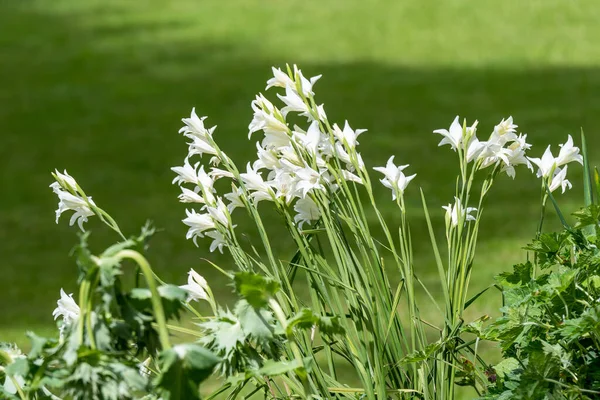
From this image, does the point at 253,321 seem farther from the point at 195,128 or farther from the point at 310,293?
the point at 195,128

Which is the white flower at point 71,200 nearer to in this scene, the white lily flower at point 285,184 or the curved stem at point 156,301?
the white lily flower at point 285,184

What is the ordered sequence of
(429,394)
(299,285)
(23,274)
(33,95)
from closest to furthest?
1. (429,394)
2. (299,285)
3. (23,274)
4. (33,95)

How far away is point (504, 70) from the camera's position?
10281 millimetres

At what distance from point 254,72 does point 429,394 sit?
29.3ft

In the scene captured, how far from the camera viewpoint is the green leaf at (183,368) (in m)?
1.20

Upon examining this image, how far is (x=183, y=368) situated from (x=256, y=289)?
0.21 metres

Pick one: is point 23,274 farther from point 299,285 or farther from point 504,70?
point 504,70

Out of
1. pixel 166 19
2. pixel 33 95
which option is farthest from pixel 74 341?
pixel 166 19

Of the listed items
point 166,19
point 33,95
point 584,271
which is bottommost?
point 584,271

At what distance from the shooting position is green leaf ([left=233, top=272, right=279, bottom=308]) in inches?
54.8

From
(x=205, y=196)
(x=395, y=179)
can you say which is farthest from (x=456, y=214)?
(x=205, y=196)

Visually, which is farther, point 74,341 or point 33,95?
point 33,95

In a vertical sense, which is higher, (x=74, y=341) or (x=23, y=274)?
(x=23, y=274)

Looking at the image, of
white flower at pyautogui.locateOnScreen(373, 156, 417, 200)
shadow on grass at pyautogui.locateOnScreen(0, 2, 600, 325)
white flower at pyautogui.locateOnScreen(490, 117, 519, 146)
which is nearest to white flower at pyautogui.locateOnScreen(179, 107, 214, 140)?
white flower at pyautogui.locateOnScreen(373, 156, 417, 200)
